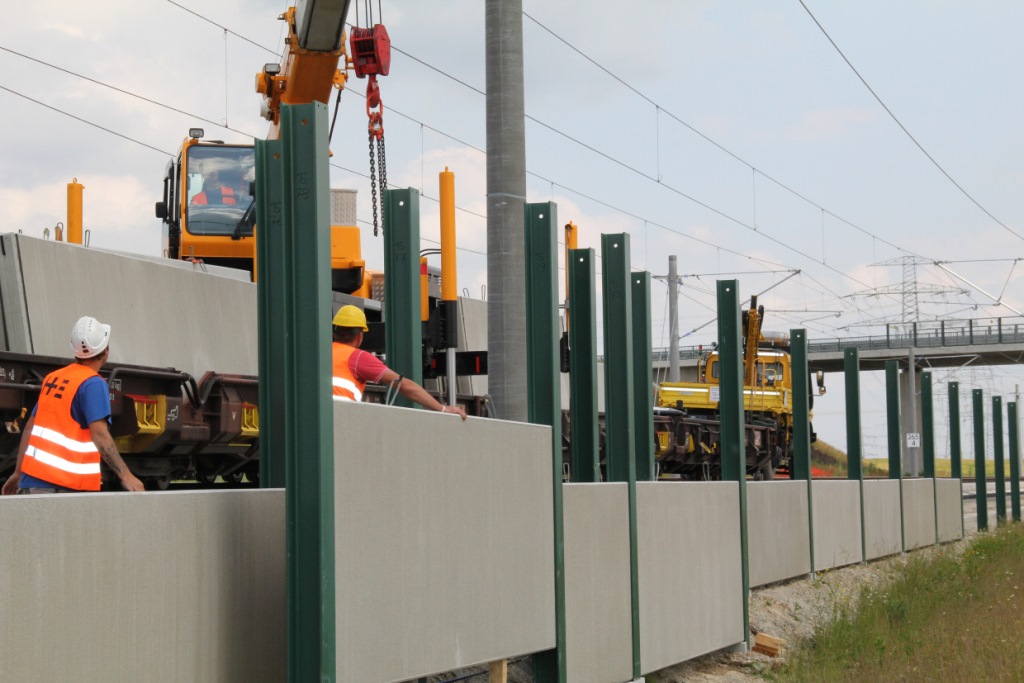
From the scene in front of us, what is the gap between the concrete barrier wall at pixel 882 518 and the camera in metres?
18.9

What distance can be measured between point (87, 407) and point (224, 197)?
10.1 metres

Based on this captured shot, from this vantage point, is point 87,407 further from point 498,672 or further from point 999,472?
point 999,472

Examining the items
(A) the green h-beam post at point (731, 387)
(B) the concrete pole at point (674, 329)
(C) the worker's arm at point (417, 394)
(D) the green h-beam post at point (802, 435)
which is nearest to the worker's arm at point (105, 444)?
(C) the worker's arm at point (417, 394)

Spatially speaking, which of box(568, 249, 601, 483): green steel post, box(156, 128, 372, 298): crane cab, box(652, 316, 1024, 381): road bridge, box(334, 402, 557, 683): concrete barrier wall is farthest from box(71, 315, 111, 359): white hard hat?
box(652, 316, 1024, 381): road bridge

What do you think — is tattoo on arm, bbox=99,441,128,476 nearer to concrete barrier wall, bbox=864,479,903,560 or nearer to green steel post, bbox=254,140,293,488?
green steel post, bbox=254,140,293,488

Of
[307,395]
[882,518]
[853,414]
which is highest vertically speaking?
[307,395]

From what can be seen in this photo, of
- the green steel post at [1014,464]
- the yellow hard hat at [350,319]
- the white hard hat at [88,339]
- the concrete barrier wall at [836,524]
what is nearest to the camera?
the white hard hat at [88,339]

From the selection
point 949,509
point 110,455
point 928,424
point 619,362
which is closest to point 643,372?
point 619,362

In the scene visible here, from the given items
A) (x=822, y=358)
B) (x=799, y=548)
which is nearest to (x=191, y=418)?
(x=799, y=548)

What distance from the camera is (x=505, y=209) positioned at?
1009 cm

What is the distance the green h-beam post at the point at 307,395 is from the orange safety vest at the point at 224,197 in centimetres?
951

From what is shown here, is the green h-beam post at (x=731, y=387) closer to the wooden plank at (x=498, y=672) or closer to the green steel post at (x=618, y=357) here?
the green steel post at (x=618, y=357)

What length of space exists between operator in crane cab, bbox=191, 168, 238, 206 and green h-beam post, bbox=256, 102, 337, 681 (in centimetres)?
951

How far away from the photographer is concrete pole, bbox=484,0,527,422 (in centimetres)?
1001
